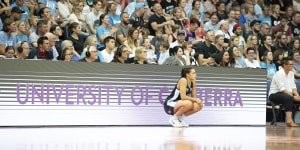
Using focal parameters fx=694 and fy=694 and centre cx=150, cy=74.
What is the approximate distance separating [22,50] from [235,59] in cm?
534

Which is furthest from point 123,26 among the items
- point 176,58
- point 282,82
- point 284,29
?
point 284,29

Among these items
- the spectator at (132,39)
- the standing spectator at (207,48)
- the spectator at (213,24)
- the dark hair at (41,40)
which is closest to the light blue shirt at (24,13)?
the dark hair at (41,40)

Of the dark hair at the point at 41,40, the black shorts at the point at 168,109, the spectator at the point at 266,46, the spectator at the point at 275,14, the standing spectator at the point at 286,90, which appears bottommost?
the black shorts at the point at 168,109

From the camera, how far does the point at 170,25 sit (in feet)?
53.1

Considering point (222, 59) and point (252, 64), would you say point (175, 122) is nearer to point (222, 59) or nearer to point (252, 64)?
point (222, 59)

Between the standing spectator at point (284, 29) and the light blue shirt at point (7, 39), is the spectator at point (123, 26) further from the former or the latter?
the standing spectator at point (284, 29)

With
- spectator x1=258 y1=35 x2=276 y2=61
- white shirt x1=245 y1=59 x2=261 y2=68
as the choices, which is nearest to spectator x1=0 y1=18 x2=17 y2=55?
white shirt x1=245 y1=59 x2=261 y2=68

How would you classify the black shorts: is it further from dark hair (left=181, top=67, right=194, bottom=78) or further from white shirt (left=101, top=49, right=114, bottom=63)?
white shirt (left=101, top=49, right=114, bottom=63)

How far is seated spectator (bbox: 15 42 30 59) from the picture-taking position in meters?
13.0

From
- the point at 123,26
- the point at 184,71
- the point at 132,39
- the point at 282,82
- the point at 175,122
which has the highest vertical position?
the point at 123,26

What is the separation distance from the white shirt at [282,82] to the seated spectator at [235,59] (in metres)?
0.86

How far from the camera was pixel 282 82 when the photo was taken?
1570 cm

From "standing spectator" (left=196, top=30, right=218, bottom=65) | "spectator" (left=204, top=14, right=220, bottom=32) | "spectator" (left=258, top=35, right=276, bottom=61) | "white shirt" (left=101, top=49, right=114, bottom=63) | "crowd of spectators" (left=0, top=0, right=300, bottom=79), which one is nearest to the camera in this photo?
"crowd of spectators" (left=0, top=0, right=300, bottom=79)

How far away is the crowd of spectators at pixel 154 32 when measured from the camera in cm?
1388
